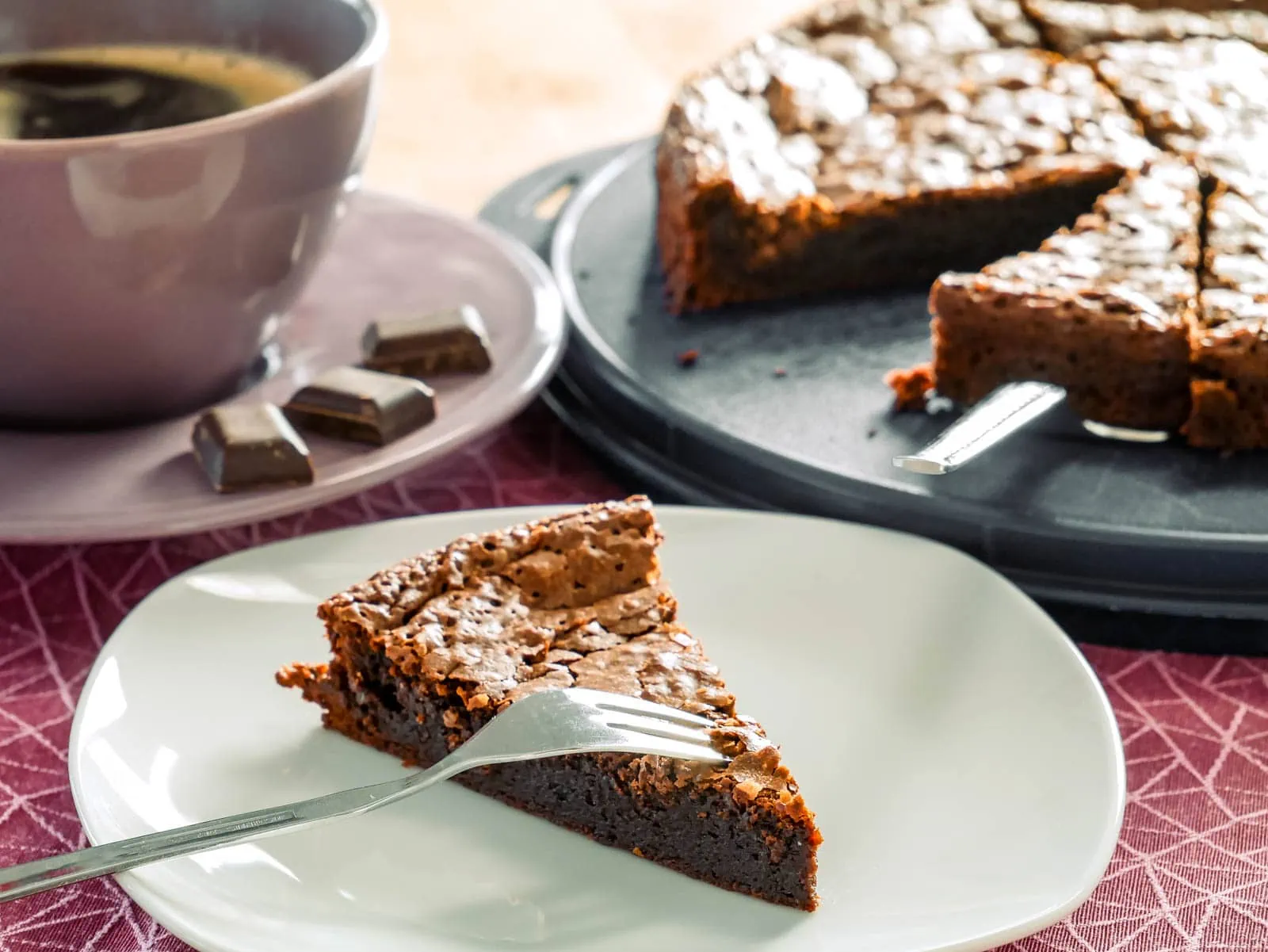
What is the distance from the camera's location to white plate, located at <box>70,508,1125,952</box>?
4.31 ft

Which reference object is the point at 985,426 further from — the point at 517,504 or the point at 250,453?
the point at 250,453

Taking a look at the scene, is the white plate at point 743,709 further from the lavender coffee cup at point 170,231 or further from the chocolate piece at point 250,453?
the lavender coffee cup at point 170,231

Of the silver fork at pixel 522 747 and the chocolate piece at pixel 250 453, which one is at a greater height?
the chocolate piece at pixel 250 453

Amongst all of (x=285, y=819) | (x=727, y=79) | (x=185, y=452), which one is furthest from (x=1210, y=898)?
(x=727, y=79)

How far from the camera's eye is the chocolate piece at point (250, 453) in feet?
5.79

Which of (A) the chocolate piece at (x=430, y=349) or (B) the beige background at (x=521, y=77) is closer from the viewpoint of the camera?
(A) the chocolate piece at (x=430, y=349)

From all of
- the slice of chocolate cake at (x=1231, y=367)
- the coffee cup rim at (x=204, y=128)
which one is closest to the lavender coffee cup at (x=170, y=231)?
the coffee cup rim at (x=204, y=128)

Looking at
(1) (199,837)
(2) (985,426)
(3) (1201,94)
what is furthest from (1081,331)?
(1) (199,837)

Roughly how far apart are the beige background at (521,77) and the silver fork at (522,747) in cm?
182

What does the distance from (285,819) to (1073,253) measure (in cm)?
148

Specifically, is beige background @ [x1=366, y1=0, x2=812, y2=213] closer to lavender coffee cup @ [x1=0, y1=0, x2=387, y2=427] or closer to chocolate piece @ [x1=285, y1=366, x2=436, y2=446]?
lavender coffee cup @ [x1=0, y1=0, x2=387, y2=427]

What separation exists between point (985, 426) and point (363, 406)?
2.57 feet

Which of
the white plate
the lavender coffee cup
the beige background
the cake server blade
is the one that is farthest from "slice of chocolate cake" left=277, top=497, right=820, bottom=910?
the beige background

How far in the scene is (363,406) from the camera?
1.86 metres
